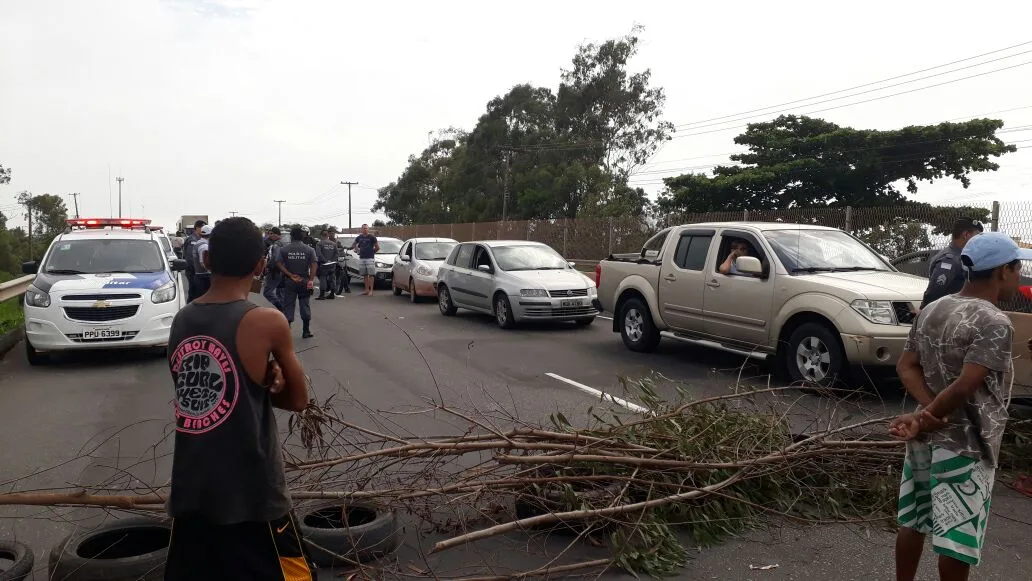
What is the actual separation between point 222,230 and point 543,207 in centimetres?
5402

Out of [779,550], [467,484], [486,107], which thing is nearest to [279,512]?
[467,484]

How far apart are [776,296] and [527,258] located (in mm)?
6619

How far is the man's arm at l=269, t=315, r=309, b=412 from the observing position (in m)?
2.69

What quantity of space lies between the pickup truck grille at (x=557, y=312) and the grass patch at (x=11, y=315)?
8283mm

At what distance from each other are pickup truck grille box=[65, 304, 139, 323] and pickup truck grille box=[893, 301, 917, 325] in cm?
907

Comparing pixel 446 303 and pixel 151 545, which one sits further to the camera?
pixel 446 303

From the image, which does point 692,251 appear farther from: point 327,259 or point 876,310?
point 327,259

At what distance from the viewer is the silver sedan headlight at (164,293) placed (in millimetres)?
10633

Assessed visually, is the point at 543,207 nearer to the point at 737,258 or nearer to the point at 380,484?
the point at 737,258

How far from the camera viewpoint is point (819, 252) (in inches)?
361

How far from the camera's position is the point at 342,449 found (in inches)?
180

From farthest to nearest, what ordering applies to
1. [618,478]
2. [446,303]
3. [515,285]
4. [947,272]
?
[446,303] → [515,285] → [947,272] → [618,478]

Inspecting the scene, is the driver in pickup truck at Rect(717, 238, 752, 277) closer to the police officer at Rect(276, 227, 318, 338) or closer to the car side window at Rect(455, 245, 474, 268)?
the police officer at Rect(276, 227, 318, 338)

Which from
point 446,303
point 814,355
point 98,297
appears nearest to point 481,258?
point 446,303
